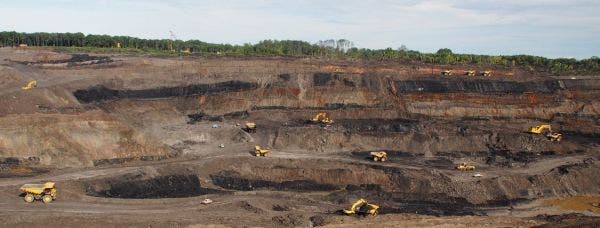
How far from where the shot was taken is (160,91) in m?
62.2

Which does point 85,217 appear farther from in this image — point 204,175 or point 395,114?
point 395,114

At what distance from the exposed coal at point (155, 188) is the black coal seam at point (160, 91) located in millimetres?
20132

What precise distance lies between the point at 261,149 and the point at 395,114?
19866 millimetres

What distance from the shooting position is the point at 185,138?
175 feet

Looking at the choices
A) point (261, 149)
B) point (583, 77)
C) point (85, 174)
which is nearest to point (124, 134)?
point (85, 174)

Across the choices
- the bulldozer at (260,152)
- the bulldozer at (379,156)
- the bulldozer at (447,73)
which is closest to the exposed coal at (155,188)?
the bulldozer at (260,152)

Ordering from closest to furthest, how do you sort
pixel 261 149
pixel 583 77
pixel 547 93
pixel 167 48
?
pixel 261 149 < pixel 547 93 < pixel 583 77 < pixel 167 48

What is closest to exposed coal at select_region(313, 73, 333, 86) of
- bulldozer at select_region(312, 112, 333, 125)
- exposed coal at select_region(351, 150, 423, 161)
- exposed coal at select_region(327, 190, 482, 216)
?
bulldozer at select_region(312, 112, 333, 125)

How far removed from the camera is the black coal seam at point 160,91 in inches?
2264

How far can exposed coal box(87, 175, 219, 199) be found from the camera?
123 ft

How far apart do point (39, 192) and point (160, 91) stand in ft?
97.7

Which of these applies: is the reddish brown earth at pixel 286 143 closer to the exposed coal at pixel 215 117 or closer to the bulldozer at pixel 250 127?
the exposed coal at pixel 215 117

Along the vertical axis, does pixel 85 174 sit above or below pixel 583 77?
below

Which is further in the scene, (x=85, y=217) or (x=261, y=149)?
(x=261, y=149)
